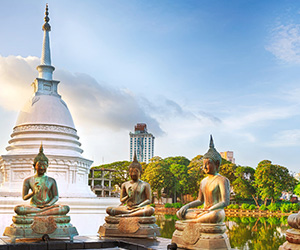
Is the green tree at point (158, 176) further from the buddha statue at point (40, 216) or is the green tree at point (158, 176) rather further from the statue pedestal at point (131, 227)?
the buddha statue at point (40, 216)

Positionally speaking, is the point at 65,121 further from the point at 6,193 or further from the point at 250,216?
the point at 250,216

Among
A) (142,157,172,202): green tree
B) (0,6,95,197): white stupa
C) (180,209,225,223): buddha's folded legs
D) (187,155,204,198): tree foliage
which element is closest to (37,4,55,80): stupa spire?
(0,6,95,197): white stupa

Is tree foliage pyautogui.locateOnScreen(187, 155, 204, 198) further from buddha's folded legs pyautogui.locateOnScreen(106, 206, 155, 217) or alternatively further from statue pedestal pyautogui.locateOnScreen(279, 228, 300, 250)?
statue pedestal pyautogui.locateOnScreen(279, 228, 300, 250)

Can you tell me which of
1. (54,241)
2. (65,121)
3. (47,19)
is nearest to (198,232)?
(54,241)

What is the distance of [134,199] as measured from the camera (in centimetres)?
1094

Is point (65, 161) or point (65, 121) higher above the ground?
point (65, 121)

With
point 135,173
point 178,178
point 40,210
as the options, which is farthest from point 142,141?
point 40,210

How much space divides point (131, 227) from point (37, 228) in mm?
2435

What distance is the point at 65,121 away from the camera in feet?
105

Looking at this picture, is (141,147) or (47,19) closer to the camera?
(47,19)

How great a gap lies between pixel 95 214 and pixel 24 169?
7.37 meters

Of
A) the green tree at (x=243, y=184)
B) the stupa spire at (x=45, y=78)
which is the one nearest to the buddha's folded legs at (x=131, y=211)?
the stupa spire at (x=45, y=78)

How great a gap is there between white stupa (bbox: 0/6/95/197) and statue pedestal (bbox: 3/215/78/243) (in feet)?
61.5

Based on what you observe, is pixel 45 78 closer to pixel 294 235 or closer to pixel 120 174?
pixel 294 235
